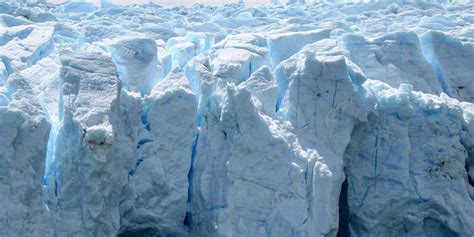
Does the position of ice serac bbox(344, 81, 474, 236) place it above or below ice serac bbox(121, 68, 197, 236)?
below

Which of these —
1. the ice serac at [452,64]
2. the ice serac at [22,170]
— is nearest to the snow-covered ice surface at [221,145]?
the ice serac at [22,170]

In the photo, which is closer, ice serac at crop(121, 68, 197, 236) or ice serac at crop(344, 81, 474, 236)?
ice serac at crop(121, 68, 197, 236)

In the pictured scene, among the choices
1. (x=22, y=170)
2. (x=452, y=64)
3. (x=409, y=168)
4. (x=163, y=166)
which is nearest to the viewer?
(x=22, y=170)

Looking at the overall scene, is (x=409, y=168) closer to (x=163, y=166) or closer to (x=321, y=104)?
(x=321, y=104)

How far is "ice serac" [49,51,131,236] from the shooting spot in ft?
12.1

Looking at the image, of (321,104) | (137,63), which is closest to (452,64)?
(321,104)

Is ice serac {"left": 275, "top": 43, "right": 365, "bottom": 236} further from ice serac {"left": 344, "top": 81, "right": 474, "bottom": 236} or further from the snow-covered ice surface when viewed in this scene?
ice serac {"left": 344, "top": 81, "right": 474, "bottom": 236}

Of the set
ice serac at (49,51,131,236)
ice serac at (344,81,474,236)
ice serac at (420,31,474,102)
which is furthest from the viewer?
ice serac at (420,31,474,102)

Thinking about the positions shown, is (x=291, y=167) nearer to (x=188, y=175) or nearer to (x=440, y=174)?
(x=188, y=175)

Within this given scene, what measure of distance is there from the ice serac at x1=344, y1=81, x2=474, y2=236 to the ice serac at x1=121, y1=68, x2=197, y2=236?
129cm

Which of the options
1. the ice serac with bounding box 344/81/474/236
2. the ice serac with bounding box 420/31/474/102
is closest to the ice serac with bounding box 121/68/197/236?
the ice serac with bounding box 344/81/474/236

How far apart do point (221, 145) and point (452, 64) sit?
2659 millimetres

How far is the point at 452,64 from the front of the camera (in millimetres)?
5660

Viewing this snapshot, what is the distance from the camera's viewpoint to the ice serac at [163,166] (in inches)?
161
